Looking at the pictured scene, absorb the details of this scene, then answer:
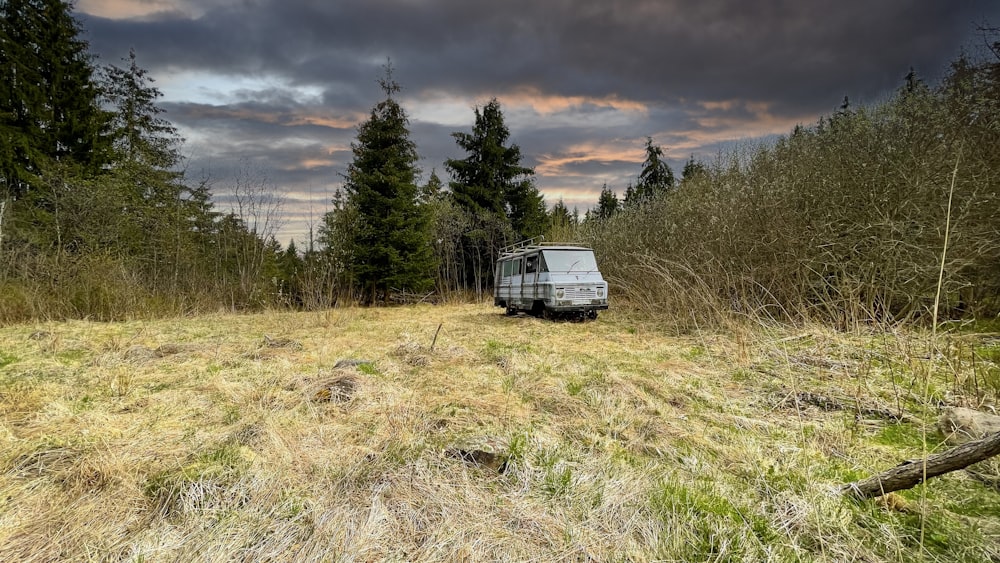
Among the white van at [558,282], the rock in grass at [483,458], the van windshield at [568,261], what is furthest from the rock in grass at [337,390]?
the van windshield at [568,261]

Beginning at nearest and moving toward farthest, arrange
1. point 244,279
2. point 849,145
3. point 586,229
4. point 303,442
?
point 303,442 < point 849,145 < point 244,279 < point 586,229

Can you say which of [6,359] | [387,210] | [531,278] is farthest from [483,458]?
[387,210]

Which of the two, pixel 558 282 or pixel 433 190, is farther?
pixel 433 190

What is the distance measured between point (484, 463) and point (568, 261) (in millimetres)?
9148

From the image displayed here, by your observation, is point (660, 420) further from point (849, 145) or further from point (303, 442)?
point (849, 145)

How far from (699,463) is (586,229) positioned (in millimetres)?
17410

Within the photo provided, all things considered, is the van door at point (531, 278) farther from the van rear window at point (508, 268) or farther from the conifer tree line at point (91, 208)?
the conifer tree line at point (91, 208)

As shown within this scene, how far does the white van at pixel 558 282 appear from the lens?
10531 mm

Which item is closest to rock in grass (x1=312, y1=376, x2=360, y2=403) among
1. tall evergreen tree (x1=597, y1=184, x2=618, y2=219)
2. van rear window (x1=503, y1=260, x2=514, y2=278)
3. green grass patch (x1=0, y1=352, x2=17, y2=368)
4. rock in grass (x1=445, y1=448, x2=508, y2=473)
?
rock in grass (x1=445, y1=448, x2=508, y2=473)

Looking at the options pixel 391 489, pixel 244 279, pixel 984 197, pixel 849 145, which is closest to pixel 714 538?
pixel 391 489

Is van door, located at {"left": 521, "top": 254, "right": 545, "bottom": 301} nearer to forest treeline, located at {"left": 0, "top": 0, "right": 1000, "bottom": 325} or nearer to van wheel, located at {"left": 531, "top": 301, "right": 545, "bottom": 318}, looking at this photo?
van wheel, located at {"left": 531, "top": 301, "right": 545, "bottom": 318}

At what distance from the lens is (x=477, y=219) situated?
22.5m

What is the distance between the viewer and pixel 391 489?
7.12 ft

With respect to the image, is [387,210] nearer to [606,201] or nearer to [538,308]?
[538,308]
